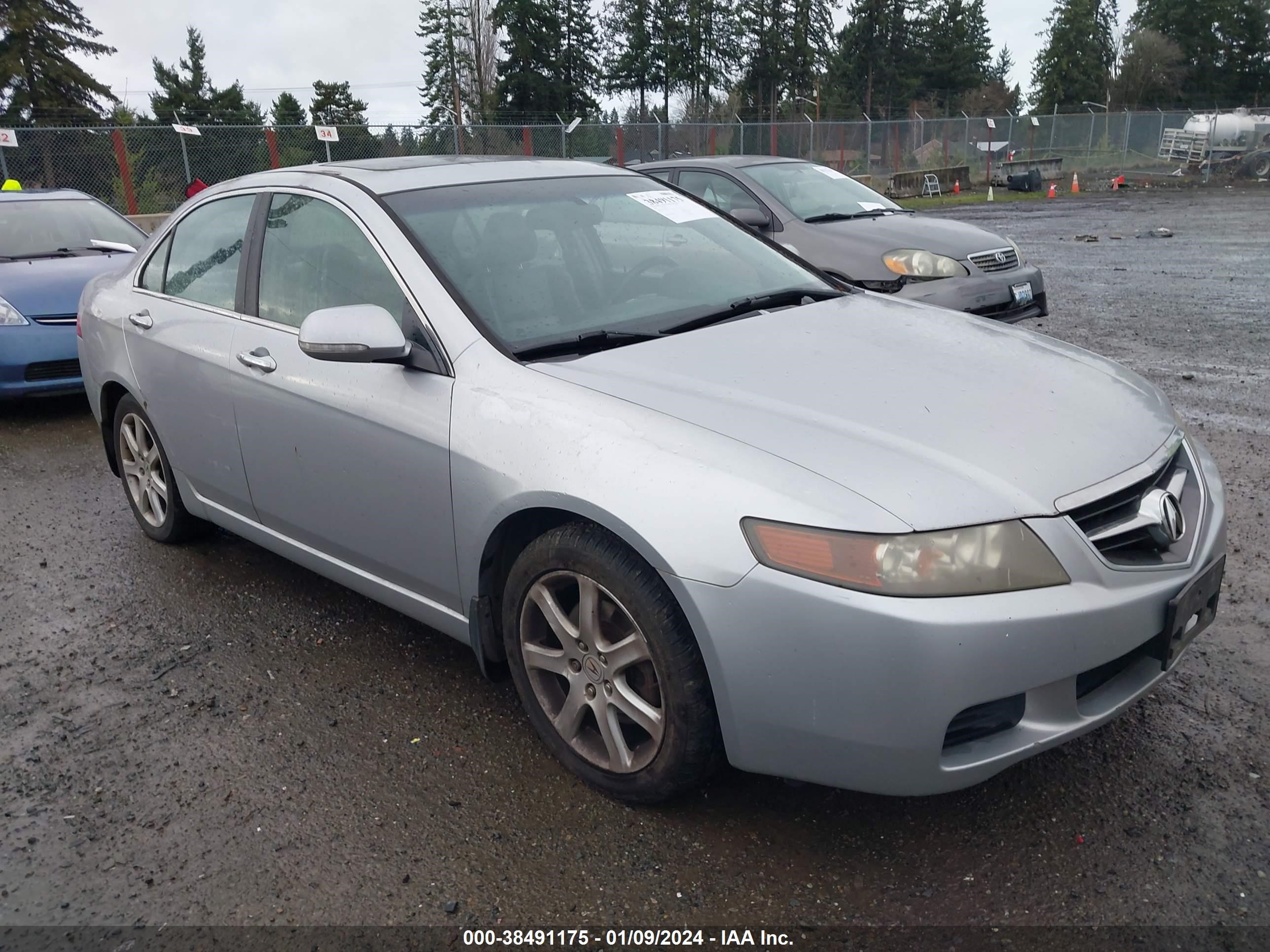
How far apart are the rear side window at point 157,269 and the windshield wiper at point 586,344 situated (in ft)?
7.36

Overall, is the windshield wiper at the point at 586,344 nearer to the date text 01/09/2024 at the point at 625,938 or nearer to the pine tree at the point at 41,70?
the date text 01/09/2024 at the point at 625,938

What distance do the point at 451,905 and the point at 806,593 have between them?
112 cm

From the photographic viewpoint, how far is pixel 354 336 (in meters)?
2.97

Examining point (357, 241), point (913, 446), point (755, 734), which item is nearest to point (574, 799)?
point (755, 734)

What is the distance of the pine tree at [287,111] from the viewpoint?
6272 cm

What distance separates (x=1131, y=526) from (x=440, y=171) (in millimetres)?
2581

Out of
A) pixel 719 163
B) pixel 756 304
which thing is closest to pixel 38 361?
pixel 719 163

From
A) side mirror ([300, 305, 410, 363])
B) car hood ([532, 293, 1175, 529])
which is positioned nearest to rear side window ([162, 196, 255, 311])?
side mirror ([300, 305, 410, 363])

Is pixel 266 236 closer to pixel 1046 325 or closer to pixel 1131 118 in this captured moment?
pixel 1046 325

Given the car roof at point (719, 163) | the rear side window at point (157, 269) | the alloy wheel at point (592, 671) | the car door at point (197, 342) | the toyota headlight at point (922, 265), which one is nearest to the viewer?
the alloy wheel at point (592, 671)

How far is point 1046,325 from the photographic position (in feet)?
30.2

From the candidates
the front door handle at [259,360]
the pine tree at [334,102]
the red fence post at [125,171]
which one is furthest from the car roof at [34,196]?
the pine tree at [334,102]

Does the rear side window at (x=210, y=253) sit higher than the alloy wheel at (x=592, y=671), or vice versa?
the rear side window at (x=210, y=253)

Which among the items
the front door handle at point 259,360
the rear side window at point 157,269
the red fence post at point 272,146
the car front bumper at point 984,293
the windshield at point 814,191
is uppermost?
the red fence post at point 272,146
